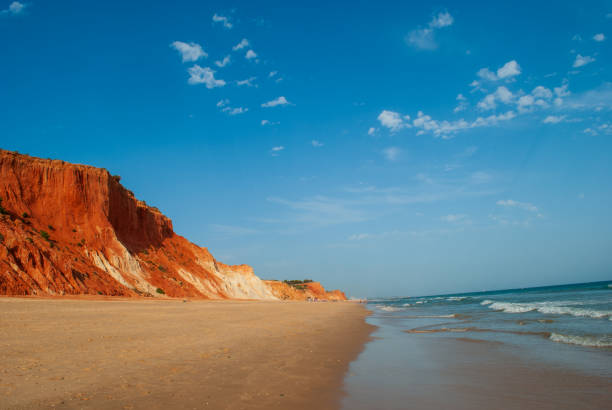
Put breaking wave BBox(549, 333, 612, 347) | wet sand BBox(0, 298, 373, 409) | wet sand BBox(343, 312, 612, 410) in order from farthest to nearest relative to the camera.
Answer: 1. breaking wave BBox(549, 333, 612, 347)
2. wet sand BBox(343, 312, 612, 410)
3. wet sand BBox(0, 298, 373, 409)

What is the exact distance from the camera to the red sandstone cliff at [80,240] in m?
23.4

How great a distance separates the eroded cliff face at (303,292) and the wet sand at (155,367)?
7465cm

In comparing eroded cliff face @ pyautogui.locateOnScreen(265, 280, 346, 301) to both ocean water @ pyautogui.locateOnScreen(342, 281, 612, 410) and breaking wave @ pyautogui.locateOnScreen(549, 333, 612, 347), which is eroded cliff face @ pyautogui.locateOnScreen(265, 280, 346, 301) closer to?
breaking wave @ pyautogui.locateOnScreen(549, 333, 612, 347)

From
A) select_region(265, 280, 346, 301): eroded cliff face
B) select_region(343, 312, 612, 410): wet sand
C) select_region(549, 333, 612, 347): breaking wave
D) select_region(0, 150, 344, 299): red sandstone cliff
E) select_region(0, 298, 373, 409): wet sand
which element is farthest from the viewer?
select_region(265, 280, 346, 301): eroded cliff face

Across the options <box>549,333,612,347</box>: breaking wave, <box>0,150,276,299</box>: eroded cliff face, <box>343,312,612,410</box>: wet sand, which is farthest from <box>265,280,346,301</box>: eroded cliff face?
<box>343,312,612,410</box>: wet sand

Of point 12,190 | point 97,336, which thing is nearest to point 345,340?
point 97,336

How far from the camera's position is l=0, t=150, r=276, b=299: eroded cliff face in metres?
23.4

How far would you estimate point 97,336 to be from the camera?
838 centimetres

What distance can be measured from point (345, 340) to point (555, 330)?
8.14 meters

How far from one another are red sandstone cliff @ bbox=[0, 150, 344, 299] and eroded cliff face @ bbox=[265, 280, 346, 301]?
36.4 metres

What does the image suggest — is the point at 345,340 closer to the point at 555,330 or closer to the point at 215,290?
the point at 555,330

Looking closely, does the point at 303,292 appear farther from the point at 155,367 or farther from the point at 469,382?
the point at 155,367

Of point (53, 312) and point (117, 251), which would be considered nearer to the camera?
point (53, 312)

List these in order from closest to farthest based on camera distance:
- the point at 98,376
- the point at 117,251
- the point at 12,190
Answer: the point at 98,376
the point at 12,190
the point at 117,251
